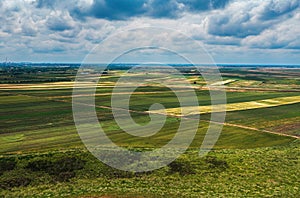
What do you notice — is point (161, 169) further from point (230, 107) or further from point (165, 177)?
point (230, 107)

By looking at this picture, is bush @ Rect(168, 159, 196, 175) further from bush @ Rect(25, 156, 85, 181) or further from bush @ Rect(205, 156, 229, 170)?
bush @ Rect(25, 156, 85, 181)

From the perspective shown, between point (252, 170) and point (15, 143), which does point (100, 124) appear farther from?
point (252, 170)

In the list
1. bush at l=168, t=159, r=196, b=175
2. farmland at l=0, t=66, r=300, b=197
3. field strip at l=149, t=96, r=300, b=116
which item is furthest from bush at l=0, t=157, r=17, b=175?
field strip at l=149, t=96, r=300, b=116

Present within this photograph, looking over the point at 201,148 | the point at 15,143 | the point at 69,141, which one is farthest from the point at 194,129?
the point at 15,143

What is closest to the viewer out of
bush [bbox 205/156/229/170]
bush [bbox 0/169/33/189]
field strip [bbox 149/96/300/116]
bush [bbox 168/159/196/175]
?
bush [bbox 0/169/33/189]

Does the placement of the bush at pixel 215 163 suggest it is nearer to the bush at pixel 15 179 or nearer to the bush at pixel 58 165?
the bush at pixel 58 165

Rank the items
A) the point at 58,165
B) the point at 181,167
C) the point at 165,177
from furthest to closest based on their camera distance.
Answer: the point at 181,167 → the point at 58,165 → the point at 165,177

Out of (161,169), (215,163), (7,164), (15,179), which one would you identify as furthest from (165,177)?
(7,164)

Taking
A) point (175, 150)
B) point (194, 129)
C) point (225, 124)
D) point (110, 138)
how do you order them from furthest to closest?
point (225, 124), point (194, 129), point (110, 138), point (175, 150)

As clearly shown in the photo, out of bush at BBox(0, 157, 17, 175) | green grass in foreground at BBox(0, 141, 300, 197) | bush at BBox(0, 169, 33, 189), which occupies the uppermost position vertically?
bush at BBox(0, 157, 17, 175)

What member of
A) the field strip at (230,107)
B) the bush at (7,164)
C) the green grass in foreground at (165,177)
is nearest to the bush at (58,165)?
the green grass in foreground at (165,177)

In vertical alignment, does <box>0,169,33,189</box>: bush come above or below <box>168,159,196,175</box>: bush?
above
